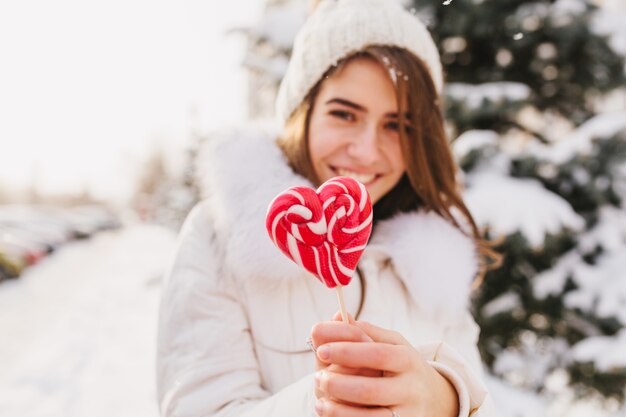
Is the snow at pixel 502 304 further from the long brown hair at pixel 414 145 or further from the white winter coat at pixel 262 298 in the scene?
the white winter coat at pixel 262 298

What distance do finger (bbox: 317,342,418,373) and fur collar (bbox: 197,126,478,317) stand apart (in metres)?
0.53

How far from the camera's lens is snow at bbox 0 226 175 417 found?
13.1 feet

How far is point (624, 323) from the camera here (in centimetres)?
270

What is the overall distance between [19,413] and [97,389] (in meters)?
0.62

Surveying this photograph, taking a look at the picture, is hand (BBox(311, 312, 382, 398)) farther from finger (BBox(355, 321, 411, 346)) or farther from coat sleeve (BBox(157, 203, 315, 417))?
coat sleeve (BBox(157, 203, 315, 417))

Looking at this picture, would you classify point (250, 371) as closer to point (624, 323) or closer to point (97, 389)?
point (624, 323)

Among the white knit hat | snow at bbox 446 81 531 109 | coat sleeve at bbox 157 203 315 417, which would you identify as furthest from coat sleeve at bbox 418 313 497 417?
snow at bbox 446 81 531 109

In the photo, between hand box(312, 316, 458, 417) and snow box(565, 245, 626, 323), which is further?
snow box(565, 245, 626, 323)

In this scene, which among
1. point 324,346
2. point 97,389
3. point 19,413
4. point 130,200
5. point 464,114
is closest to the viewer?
point 324,346

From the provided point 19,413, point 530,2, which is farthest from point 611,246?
point 19,413

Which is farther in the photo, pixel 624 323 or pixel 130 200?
pixel 130 200

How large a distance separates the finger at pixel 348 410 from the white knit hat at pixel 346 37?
0.99 metres

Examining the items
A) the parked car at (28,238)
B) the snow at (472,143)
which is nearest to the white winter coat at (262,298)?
the snow at (472,143)

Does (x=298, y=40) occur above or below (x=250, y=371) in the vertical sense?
above
